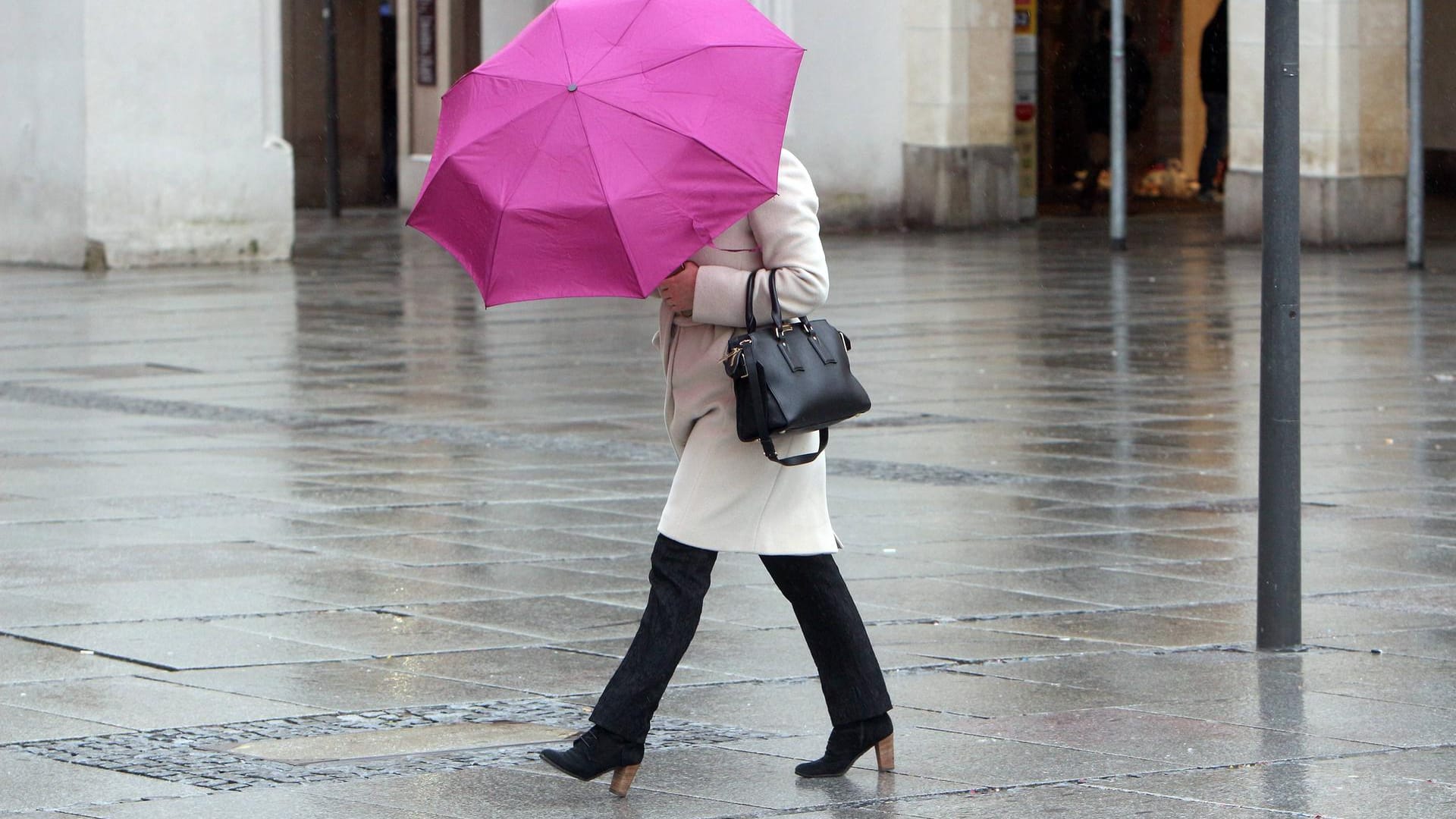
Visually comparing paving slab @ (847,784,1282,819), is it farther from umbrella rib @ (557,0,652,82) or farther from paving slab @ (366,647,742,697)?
umbrella rib @ (557,0,652,82)

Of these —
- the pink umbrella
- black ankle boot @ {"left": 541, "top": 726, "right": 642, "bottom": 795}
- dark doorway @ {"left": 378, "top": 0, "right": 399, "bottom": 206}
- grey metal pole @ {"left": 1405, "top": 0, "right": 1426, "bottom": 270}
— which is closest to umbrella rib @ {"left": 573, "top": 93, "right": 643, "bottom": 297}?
the pink umbrella

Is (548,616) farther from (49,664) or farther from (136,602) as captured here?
(49,664)

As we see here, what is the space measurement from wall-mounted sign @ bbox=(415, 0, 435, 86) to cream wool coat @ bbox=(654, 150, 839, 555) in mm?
25984

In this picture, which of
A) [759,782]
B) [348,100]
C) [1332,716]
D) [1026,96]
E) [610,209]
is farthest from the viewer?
[348,100]

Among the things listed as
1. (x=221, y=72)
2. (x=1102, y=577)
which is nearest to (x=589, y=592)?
(x=1102, y=577)

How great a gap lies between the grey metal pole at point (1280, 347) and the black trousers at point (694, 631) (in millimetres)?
1636

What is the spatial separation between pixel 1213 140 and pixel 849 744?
84.5 ft

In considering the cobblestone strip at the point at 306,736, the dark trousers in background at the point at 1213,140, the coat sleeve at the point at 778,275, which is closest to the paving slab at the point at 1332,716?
the cobblestone strip at the point at 306,736

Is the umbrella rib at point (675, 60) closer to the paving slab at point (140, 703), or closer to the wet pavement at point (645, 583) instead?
the wet pavement at point (645, 583)

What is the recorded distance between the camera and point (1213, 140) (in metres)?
29.9

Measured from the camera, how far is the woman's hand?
496 centimetres

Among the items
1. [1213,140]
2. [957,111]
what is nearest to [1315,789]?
[957,111]

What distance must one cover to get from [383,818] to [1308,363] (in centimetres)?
975

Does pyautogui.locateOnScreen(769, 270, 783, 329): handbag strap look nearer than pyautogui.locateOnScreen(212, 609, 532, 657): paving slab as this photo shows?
Yes
